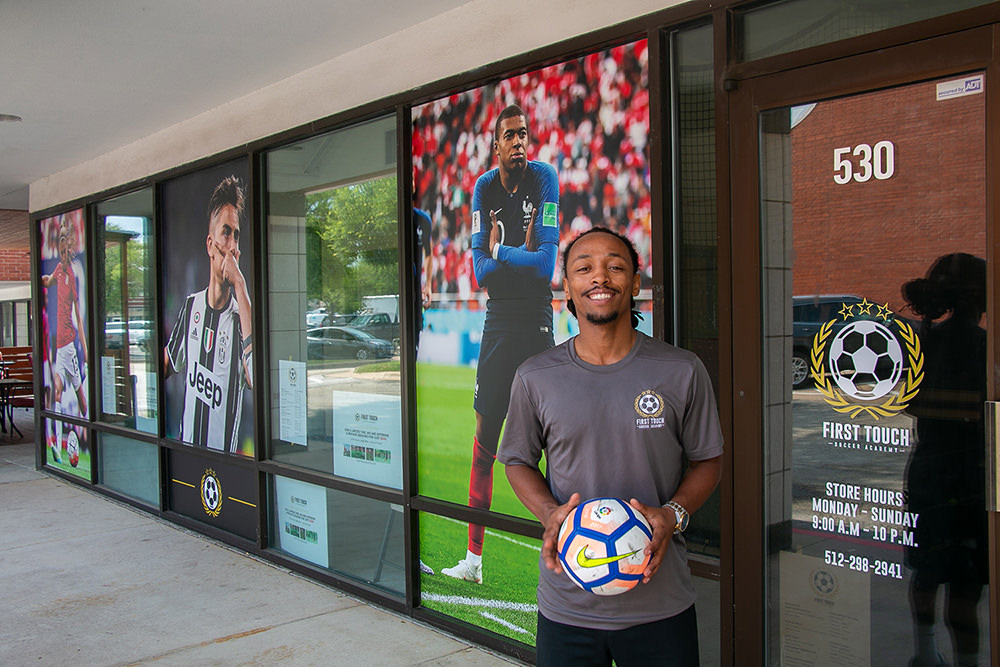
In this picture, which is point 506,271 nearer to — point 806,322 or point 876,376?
point 806,322

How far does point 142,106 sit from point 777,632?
5.53 m

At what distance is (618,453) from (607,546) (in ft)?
0.83

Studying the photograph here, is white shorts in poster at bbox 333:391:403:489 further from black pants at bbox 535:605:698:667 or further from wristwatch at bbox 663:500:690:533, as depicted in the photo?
wristwatch at bbox 663:500:690:533

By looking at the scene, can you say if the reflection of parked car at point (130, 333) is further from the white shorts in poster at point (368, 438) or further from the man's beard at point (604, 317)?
the man's beard at point (604, 317)

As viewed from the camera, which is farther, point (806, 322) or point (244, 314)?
point (244, 314)

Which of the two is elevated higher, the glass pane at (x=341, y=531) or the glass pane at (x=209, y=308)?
the glass pane at (x=209, y=308)

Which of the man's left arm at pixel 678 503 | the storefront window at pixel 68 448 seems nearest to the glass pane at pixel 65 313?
the storefront window at pixel 68 448

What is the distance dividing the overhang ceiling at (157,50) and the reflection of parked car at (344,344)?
1.68 m

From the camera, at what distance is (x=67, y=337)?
888cm

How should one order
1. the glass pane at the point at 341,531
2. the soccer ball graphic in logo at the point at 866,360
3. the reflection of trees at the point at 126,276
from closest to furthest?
1. the soccer ball graphic in logo at the point at 866,360
2. the glass pane at the point at 341,531
3. the reflection of trees at the point at 126,276

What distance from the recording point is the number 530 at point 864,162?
2758mm

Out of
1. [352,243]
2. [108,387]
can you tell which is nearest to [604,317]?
[352,243]

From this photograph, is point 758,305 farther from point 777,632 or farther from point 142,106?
point 142,106

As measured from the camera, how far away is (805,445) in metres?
3.00
